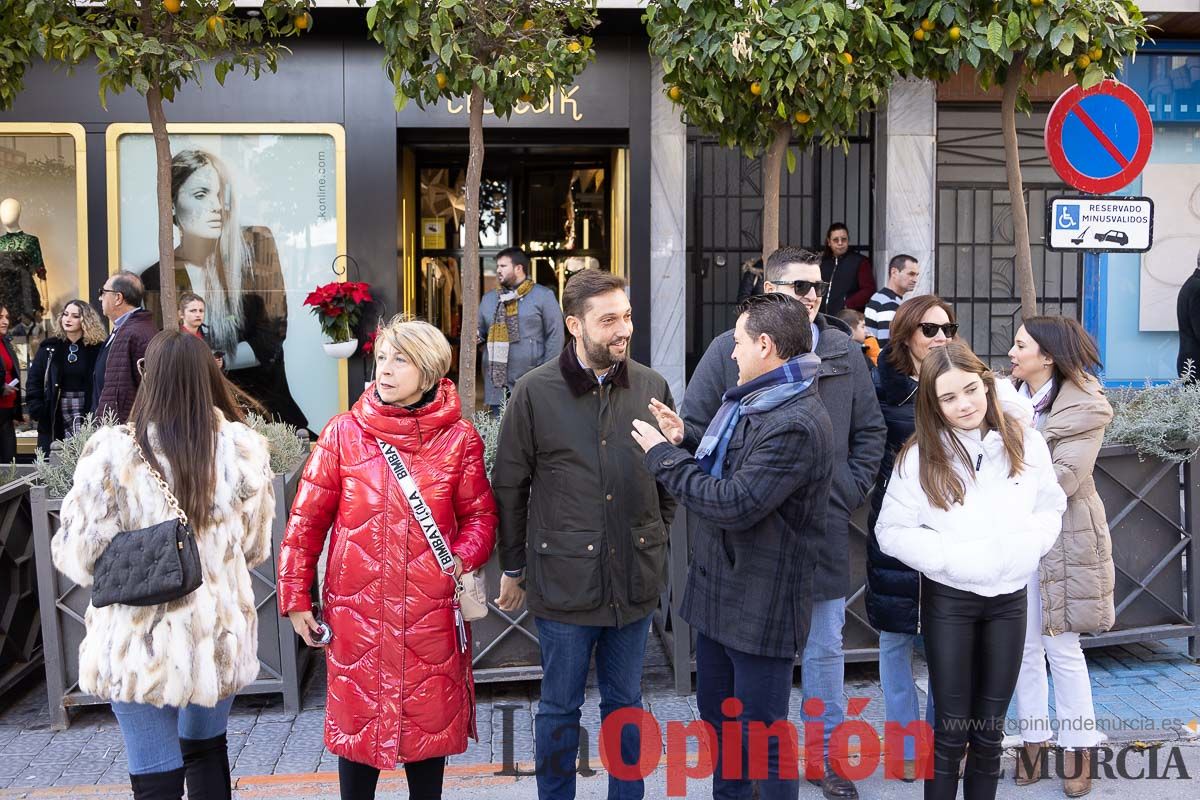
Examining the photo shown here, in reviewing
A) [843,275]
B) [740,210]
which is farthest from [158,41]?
[843,275]

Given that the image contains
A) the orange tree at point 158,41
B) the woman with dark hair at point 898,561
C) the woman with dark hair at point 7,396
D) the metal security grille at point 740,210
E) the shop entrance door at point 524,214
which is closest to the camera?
the woman with dark hair at point 898,561

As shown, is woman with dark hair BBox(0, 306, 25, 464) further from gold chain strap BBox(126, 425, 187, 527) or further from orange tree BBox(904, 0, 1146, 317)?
orange tree BBox(904, 0, 1146, 317)

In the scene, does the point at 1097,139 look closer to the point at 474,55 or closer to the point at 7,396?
the point at 474,55

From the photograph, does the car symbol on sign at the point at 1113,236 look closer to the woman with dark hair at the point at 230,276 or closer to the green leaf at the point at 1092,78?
the green leaf at the point at 1092,78

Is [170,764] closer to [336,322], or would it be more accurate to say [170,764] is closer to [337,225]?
[336,322]

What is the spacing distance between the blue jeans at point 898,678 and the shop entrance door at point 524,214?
748cm

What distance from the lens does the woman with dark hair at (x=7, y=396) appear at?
29.9 feet

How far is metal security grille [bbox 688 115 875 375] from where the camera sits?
10805mm

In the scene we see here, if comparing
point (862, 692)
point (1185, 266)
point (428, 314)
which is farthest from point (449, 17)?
point (1185, 266)

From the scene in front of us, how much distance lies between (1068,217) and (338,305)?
621 centimetres

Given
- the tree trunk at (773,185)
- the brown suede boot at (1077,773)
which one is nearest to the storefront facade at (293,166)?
the tree trunk at (773,185)

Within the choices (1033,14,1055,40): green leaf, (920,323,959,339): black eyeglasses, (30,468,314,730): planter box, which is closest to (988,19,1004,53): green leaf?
(1033,14,1055,40): green leaf

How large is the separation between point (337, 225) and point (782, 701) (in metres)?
7.82

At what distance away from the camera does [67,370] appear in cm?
877
